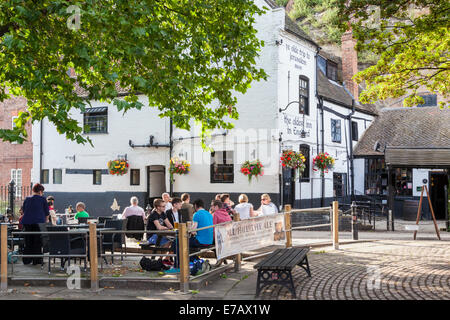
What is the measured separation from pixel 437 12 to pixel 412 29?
0.82 meters

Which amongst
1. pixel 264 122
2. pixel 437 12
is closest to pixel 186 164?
pixel 264 122

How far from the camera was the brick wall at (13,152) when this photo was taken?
3003 centimetres

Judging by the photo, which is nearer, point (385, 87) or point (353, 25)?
point (353, 25)

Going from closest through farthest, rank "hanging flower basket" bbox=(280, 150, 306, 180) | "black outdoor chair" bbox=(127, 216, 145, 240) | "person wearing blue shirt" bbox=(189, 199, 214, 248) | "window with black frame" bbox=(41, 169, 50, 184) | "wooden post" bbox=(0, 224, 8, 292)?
"wooden post" bbox=(0, 224, 8, 292) → "person wearing blue shirt" bbox=(189, 199, 214, 248) → "black outdoor chair" bbox=(127, 216, 145, 240) → "hanging flower basket" bbox=(280, 150, 306, 180) → "window with black frame" bbox=(41, 169, 50, 184)

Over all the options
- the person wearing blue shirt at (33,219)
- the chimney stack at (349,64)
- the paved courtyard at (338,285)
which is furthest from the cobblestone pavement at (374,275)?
the chimney stack at (349,64)

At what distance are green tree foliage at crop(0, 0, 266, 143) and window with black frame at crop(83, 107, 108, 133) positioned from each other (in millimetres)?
12715

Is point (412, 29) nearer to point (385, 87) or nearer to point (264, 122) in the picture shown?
point (385, 87)

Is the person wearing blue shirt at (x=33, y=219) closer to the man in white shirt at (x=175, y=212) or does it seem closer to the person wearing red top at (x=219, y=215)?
the man in white shirt at (x=175, y=212)

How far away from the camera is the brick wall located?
3003 cm

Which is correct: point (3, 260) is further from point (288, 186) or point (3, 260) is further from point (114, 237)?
point (288, 186)

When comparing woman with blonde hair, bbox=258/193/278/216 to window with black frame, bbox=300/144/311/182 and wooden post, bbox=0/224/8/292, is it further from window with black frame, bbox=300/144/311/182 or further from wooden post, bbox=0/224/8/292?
window with black frame, bbox=300/144/311/182

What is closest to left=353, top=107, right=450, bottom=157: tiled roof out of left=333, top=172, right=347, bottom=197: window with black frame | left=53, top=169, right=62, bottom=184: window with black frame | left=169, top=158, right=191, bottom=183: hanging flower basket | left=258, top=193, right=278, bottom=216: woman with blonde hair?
left=333, top=172, right=347, bottom=197: window with black frame

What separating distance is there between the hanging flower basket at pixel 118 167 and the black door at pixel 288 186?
8640mm

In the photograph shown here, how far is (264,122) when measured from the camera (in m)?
20.2
